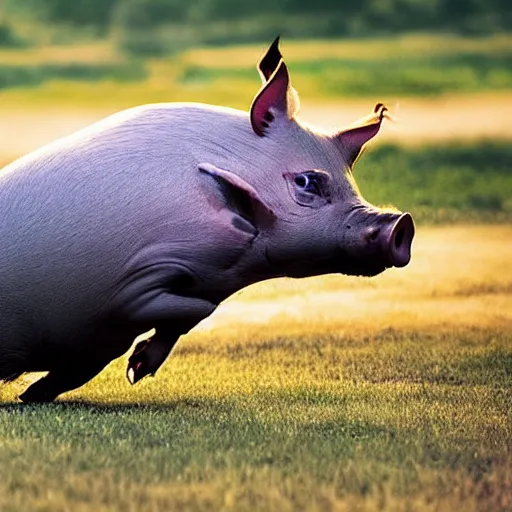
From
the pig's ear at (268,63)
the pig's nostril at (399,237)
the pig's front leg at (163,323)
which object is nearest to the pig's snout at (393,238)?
the pig's nostril at (399,237)

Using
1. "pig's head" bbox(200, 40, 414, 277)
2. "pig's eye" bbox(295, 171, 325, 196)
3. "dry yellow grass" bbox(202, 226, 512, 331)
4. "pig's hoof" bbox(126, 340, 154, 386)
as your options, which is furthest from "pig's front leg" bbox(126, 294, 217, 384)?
"dry yellow grass" bbox(202, 226, 512, 331)

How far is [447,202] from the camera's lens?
12.4m

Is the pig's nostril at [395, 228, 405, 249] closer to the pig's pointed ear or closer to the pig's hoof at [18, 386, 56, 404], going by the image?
the pig's pointed ear

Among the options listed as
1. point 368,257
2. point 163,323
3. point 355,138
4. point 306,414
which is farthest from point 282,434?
point 355,138

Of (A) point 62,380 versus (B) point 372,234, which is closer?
(B) point 372,234

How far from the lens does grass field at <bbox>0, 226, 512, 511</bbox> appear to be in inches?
192

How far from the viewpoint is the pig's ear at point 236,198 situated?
20.3 ft

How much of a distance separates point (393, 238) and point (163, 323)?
1.08 metres

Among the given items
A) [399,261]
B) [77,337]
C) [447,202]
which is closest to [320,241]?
[399,261]

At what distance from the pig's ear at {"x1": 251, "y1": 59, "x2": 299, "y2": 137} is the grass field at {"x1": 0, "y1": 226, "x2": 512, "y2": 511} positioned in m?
1.31

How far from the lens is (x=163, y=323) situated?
20.4 feet

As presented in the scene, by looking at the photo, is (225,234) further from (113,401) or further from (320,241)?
(113,401)

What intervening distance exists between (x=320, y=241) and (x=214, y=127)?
2.33 feet

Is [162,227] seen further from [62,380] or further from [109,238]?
[62,380]
